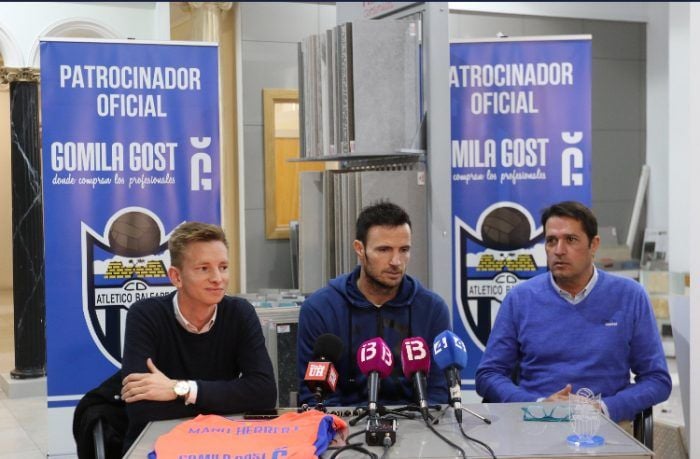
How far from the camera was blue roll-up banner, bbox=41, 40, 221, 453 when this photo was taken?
4.33 metres

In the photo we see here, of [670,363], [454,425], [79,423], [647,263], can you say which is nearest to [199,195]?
[79,423]

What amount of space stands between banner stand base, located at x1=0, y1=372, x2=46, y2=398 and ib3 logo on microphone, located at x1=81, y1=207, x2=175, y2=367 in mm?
2354

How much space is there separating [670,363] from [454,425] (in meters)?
5.83

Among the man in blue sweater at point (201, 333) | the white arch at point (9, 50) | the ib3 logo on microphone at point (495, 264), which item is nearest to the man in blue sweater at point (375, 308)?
the man in blue sweater at point (201, 333)

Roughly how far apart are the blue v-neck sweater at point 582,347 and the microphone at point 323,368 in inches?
35.1

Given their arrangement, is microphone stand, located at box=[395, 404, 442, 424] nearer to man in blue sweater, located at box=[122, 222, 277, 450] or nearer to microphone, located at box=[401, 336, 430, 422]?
microphone, located at box=[401, 336, 430, 422]

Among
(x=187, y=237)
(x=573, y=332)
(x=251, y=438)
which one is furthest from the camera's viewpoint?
(x=573, y=332)

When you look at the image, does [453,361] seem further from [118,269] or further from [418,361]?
[118,269]

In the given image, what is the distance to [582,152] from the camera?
4.68 metres

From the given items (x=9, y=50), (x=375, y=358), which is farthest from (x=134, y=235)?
(x=9, y=50)

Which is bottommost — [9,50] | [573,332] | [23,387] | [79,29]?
[23,387]

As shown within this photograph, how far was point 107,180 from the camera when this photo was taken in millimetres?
4383

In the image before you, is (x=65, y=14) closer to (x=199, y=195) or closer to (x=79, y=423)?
(x=199, y=195)

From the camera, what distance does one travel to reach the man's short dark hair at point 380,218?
3.29m
